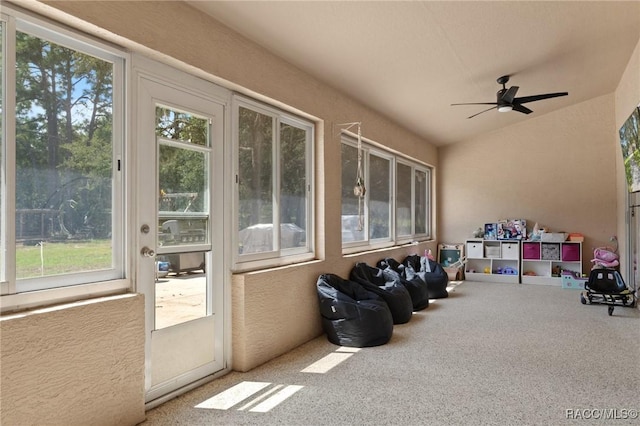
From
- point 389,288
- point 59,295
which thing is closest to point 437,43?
point 389,288

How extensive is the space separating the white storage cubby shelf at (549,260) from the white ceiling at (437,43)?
117 inches

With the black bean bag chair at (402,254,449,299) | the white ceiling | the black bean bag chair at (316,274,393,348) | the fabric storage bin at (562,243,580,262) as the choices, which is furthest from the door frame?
the fabric storage bin at (562,243,580,262)

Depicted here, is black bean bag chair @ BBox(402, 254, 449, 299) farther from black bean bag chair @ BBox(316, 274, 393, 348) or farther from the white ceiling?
Result: the white ceiling

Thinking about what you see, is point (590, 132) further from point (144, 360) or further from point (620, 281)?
point (144, 360)

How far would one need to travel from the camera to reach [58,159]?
2.33m

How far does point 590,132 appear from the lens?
8.02 metres

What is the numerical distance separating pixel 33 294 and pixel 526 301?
6308mm

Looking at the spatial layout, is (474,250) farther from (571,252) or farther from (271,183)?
(271,183)

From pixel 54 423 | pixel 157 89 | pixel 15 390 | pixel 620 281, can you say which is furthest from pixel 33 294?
pixel 620 281

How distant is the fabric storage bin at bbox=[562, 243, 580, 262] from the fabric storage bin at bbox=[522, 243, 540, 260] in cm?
43

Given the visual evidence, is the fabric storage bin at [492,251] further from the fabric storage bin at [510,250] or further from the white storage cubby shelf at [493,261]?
the fabric storage bin at [510,250]

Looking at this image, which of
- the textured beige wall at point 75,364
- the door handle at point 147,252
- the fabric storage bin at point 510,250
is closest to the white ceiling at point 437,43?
the door handle at point 147,252

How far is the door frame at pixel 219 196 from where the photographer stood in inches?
106

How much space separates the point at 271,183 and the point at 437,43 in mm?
2157
